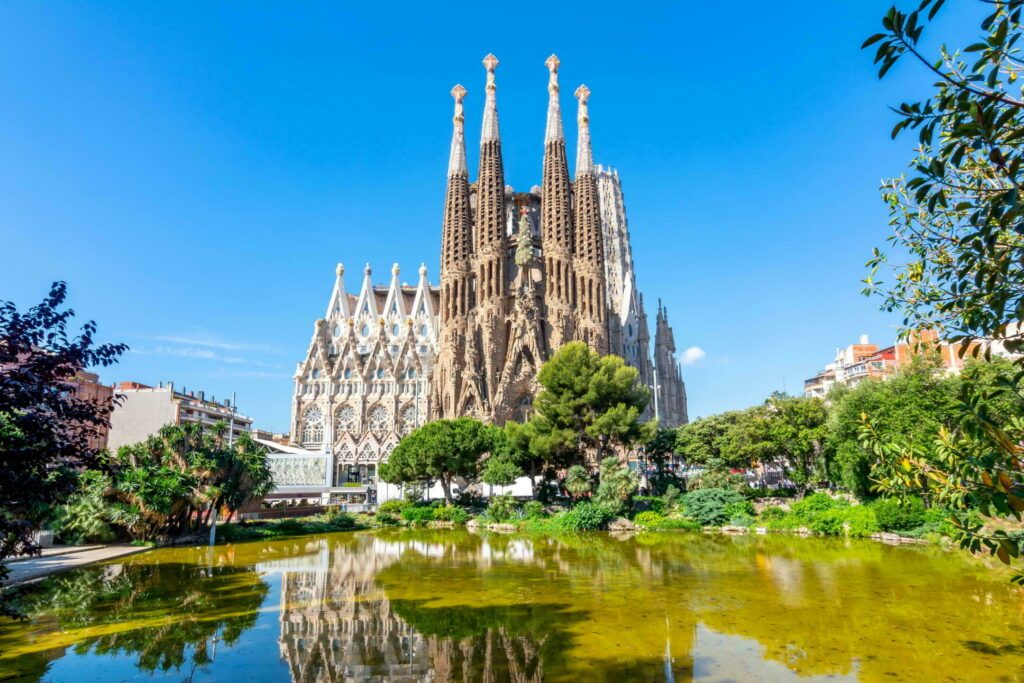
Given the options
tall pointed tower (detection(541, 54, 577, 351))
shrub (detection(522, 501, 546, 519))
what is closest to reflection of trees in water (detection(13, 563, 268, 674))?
shrub (detection(522, 501, 546, 519))

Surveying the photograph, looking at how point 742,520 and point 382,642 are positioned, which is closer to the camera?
point 382,642

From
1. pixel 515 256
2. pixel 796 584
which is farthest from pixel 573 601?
pixel 515 256

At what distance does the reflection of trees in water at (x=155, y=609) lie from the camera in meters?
8.93

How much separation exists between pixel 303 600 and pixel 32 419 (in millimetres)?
8331

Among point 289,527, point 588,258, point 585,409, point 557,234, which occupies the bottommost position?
point 289,527

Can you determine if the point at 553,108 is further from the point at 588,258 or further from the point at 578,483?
the point at 578,483

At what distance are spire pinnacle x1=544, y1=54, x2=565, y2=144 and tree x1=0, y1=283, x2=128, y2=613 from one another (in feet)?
167

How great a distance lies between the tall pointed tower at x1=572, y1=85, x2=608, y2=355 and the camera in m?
47.8

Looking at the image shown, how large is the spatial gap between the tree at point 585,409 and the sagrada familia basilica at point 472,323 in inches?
459

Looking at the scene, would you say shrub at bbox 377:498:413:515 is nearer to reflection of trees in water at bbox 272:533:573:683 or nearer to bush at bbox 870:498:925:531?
reflection of trees in water at bbox 272:533:573:683

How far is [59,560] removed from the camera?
17.6 m

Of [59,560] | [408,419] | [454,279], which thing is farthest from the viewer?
[408,419]

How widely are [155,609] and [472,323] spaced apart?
37.6 m

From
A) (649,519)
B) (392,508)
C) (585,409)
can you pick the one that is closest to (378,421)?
(392,508)
